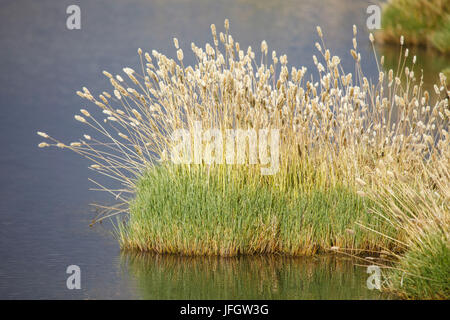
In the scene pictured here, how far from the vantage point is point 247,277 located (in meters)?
5.35

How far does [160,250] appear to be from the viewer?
5949 mm

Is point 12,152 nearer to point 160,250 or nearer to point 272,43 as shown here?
point 160,250

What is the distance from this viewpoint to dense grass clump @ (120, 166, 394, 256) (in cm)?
586

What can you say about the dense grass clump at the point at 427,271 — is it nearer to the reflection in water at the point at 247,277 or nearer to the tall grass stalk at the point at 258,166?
the reflection in water at the point at 247,277

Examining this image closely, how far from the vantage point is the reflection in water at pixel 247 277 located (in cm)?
500

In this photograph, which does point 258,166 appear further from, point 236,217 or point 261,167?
point 236,217

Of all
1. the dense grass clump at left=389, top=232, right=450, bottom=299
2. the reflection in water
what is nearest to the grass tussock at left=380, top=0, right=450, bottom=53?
the reflection in water

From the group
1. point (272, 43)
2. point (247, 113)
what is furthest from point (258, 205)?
point (272, 43)

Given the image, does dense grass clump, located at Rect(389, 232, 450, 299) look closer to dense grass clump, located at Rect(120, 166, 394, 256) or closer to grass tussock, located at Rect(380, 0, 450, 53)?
dense grass clump, located at Rect(120, 166, 394, 256)

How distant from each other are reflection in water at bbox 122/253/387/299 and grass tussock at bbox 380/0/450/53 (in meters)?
14.1

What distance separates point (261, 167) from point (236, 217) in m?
0.58

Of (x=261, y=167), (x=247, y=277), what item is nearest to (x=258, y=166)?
(x=261, y=167)

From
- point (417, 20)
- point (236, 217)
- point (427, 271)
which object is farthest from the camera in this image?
point (417, 20)

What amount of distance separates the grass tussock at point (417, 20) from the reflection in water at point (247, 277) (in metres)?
14.1
